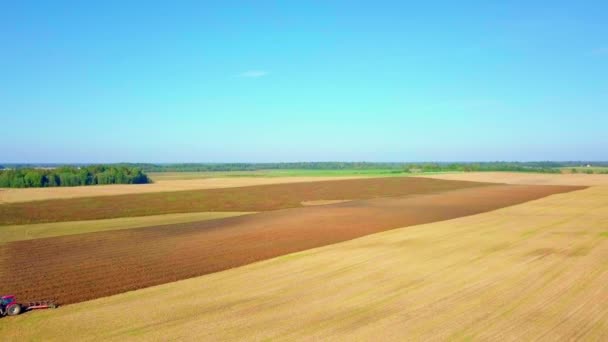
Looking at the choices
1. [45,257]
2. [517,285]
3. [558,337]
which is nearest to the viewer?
[558,337]

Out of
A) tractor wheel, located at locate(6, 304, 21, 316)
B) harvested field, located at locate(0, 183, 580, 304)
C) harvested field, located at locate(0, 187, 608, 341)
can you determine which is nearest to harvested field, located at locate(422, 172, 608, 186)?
harvested field, located at locate(0, 183, 580, 304)

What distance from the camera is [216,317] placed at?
1529cm

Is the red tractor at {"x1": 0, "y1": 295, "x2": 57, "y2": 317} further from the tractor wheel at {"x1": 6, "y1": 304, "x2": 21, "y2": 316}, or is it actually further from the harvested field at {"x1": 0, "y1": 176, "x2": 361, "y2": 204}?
the harvested field at {"x1": 0, "y1": 176, "x2": 361, "y2": 204}

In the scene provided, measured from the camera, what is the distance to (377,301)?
1689 centimetres

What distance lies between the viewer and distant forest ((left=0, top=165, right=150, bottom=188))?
8769 centimetres

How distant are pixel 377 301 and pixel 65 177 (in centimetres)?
9392

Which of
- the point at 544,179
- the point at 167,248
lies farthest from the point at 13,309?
the point at 544,179

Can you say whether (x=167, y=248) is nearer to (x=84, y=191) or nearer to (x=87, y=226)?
(x=87, y=226)

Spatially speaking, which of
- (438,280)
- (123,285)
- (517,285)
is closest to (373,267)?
(438,280)

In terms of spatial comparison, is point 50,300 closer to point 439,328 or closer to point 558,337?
point 439,328

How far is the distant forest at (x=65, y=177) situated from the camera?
288 feet

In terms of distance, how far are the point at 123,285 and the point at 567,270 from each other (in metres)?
20.7

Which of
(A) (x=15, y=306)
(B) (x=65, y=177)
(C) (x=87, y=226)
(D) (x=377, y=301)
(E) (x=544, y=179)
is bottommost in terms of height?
(C) (x=87, y=226)

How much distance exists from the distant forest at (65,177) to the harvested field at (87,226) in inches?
2293
